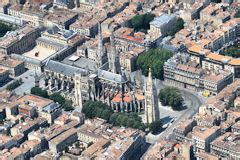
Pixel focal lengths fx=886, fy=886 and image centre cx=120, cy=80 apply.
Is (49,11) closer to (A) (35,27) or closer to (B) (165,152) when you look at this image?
(A) (35,27)

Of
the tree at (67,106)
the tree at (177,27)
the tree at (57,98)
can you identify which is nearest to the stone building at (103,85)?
the tree at (57,98)

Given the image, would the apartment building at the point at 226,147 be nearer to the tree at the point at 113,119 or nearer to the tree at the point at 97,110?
the tree at the point at 113,119

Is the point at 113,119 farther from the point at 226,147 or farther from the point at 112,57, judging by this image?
the point at 226,147

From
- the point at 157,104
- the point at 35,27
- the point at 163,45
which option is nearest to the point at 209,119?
the point at 157,104

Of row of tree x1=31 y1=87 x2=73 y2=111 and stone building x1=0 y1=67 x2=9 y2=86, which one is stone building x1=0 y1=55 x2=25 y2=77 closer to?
stone building x1=0 y1=67 x2=9 y2=86

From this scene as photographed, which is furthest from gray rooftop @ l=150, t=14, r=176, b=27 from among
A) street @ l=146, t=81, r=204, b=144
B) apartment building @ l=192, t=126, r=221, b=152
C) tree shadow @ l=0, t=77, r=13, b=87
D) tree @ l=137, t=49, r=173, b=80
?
apartment building @ l=192, t=126, r=221, b=152

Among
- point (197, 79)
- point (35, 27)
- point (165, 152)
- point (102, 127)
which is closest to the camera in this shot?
point (165, 152)

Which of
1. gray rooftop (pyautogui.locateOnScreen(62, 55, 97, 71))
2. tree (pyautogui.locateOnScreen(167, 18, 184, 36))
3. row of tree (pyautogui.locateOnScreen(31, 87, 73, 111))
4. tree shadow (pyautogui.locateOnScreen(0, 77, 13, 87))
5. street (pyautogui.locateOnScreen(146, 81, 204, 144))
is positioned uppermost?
tree (pyautogui.locateOnScreen(167, 18, 184, 36))
